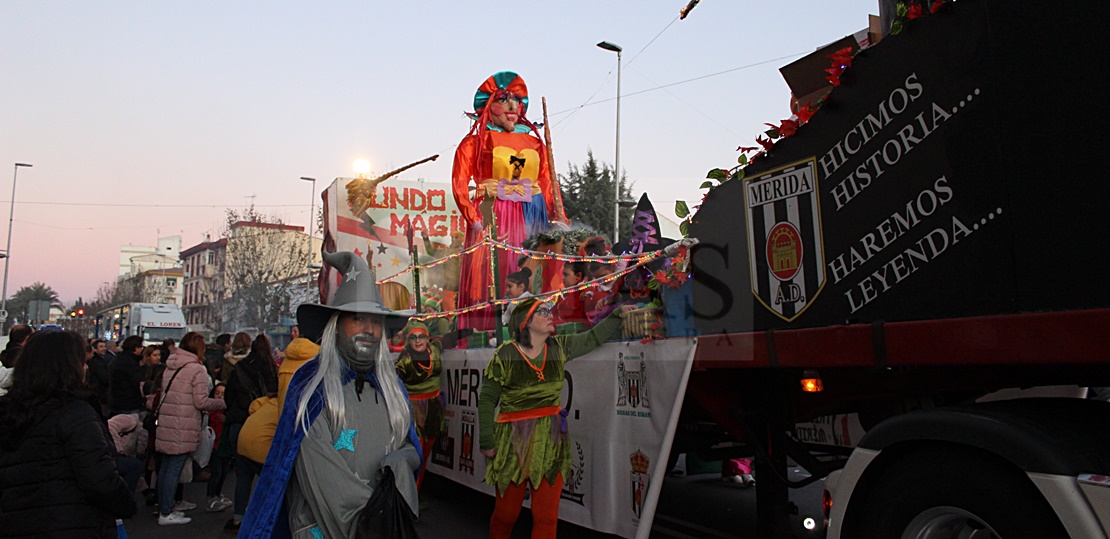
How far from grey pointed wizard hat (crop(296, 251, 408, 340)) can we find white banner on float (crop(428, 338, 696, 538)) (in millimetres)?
1815

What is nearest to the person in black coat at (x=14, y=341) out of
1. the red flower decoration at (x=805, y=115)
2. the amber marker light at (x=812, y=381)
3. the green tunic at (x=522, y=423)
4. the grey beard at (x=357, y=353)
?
the green tunic at (x=522, y=423)

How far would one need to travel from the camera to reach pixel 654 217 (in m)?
7.14

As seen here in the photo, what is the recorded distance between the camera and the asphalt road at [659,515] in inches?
256

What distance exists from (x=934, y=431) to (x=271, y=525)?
2.60 m

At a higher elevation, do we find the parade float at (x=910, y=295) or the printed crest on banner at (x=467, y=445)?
the parade float at (x=910, y=295)

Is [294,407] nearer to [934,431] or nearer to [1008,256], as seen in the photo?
[934,431]

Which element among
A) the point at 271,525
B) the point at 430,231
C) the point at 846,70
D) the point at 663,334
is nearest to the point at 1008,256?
the point at 846,70

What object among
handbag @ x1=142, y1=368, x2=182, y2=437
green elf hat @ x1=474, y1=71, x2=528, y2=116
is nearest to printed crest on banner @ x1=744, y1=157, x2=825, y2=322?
green elf hat @ x1=474, y1=71, x2=528, y2=116

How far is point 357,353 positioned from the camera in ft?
10.7

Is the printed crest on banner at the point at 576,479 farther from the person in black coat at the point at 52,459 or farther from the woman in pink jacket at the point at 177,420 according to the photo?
the woman in pink jacket at the point at 177,420

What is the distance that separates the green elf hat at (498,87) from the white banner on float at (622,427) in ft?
14.0

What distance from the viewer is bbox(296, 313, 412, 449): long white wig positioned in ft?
10.4

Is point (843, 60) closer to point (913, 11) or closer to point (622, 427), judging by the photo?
point (913, 11)

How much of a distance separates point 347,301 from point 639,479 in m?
2.34
